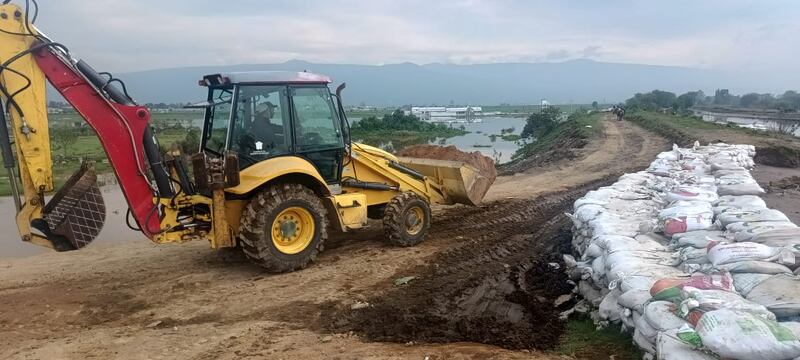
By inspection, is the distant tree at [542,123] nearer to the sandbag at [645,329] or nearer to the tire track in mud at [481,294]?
the tire track in mud at [481,294]

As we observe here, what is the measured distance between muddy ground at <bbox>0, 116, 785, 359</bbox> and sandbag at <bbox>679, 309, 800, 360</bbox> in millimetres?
1159

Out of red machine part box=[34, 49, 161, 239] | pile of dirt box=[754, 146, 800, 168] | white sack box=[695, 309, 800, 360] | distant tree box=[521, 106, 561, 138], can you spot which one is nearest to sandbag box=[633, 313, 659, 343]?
white sack box=[695, 309, 800, 360]

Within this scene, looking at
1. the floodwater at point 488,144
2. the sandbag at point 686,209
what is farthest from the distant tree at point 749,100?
the sandbag at point 686,209

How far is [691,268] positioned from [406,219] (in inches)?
131

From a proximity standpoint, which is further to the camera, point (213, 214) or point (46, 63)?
point (213, 214)

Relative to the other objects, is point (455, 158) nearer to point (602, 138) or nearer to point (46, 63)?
point (46, 63)

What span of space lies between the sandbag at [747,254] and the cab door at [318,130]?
153 inches

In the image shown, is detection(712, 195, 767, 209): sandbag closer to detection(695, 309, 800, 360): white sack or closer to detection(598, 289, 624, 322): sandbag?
detection(598, 289, 624, 322): sandbag

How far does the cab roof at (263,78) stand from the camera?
5.88 meters

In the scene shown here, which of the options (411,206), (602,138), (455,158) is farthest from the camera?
(602,138)

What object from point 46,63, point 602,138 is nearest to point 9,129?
point 46,63

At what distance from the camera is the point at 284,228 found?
19.2ft

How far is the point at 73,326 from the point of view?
15.7 feet

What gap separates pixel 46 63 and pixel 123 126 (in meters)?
0.76
